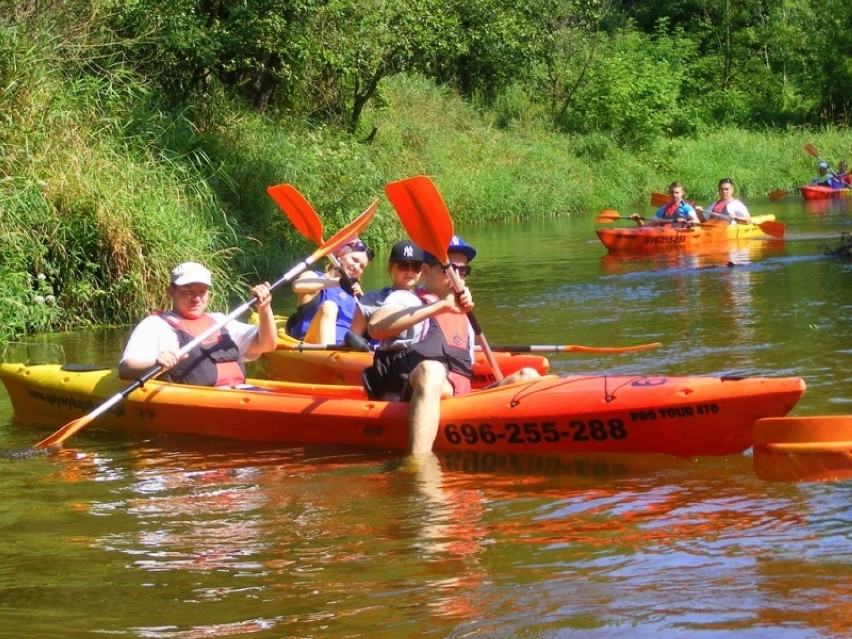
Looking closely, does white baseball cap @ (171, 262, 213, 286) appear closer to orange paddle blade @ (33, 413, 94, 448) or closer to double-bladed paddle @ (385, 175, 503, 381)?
orange paddle blade @ (33, 413, 94, 448)

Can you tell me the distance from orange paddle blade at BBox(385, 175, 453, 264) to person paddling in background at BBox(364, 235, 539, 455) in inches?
2.2

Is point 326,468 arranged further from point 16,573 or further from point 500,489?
point 16,573

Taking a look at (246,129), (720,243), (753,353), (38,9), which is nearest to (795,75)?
(720,243)

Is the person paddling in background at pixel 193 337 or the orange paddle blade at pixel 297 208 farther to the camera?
the orange paddle blade at pixel 297 208

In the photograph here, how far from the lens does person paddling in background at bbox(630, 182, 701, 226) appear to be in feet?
51.8

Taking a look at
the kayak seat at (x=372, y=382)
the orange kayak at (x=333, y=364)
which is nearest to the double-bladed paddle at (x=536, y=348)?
the orange kayak at (x=333, y=364)

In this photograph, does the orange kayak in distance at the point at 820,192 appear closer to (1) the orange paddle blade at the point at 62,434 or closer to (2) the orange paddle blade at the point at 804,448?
(1) the orange paddle blade at the point at 62,434

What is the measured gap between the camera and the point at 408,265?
588 centimetres

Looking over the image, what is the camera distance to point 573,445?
534 cm

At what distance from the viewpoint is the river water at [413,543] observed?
3.36 meters

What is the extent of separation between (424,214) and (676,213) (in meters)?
10.7

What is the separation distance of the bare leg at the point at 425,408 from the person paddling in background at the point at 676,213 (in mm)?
10653

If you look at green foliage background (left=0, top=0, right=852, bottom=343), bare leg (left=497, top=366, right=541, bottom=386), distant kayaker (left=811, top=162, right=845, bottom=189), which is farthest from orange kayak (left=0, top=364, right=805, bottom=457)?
distant kayaker (left=811, top=162, right=845, bottom=189)

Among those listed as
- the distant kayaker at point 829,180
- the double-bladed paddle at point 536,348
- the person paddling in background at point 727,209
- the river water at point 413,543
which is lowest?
the river water at point 413,543
